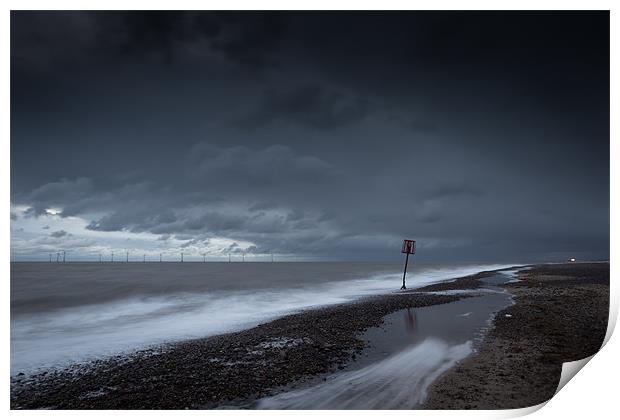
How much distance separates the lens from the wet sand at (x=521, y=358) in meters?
5.20

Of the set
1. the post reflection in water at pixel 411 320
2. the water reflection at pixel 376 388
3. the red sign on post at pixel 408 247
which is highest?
the red sign on post at pixel 408 247

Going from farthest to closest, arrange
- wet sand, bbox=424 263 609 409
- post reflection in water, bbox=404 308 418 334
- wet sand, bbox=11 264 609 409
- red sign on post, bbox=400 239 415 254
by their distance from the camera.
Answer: red sign on post, bbox=400 239 415 254
post reflection in water, bbox=404 308 418 334
wet sand, bbox=11 264 609 409
wet sand, bbox=424 263 609 409

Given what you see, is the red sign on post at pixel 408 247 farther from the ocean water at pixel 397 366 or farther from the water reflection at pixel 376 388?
the water reflection at pixel 376 388

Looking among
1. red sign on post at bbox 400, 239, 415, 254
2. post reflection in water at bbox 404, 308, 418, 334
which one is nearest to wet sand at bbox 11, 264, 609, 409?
post reflection in water at bbox 404, 308, 418, 334

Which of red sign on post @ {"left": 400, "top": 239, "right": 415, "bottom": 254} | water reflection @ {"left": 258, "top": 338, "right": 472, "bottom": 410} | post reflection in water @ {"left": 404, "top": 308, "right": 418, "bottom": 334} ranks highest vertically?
red sign on post @ {"left": 400, "top": 239, "right": 415, "bottom": 254}

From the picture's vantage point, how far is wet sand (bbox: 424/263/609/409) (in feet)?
17.1

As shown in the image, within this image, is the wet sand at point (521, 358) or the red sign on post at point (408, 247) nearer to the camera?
the wet sand at point (521, 358)

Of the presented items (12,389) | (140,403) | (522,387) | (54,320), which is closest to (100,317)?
(54,320)

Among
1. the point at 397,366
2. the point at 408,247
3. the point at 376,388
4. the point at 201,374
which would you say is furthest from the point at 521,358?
the point at 408,247

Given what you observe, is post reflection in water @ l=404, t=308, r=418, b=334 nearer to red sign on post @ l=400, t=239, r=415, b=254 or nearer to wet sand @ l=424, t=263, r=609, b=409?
wet sand @ l=424, t=263, r=609, b=409

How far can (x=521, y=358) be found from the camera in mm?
6461

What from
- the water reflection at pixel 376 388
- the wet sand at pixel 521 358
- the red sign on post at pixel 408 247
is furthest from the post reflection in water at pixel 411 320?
the red sign on post at pixel 408 247

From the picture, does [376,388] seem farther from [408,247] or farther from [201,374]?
[408,247]
